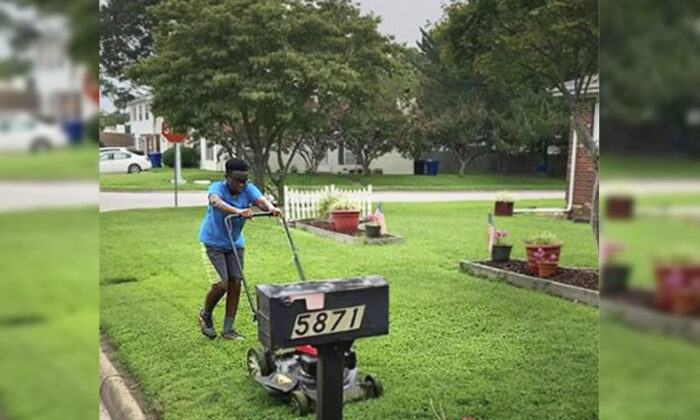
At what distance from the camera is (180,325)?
4688mm

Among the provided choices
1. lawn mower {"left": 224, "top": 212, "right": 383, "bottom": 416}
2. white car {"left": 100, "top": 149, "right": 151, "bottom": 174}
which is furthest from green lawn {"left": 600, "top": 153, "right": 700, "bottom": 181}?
lawn mower {"left": 224, "top": 212, "right": 383, "bottom": 416}

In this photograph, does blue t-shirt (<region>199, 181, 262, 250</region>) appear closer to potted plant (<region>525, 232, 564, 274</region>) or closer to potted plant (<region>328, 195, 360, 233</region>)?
potted plant (<region>328, 195, 360, 233</region>)

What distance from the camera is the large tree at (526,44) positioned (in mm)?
3777

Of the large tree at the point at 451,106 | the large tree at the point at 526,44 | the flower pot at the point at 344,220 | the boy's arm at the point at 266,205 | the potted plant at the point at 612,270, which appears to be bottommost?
the flower pot at the point at 344,220

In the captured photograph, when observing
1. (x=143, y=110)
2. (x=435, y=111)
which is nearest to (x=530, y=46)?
(x=435, y=111)

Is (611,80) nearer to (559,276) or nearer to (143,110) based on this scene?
(143,110)

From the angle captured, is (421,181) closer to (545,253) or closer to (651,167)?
(545,253)

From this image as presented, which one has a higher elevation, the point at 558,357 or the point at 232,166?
the point at 232,166

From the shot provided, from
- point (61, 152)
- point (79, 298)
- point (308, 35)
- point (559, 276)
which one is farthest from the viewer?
point (559, 276)

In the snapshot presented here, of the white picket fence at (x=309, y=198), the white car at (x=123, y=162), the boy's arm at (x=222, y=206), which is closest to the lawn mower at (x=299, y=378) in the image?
the boy's arm at (x=222, y=206)

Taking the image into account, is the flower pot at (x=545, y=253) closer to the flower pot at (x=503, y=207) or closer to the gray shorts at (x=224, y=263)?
the flower pot at (x=503, y=207)

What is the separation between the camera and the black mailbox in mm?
2465

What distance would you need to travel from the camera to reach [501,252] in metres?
6.20

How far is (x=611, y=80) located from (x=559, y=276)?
202 inches
